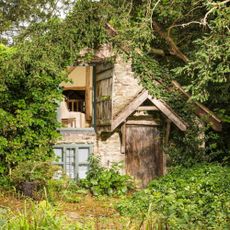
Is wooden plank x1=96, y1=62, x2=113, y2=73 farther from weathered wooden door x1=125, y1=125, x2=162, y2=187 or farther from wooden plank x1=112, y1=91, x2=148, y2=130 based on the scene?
weathered wooden door x1=125, y1=125, x2=162, y2=187

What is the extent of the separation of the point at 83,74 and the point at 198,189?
720 cm

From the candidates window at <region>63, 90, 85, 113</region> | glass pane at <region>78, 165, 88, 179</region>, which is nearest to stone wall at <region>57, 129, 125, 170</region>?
glass pane at <region>78, 165, 88, 179</region>

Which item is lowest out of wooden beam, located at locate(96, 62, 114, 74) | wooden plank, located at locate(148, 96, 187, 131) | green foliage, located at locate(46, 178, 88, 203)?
green foliage, located at locate(46, 178, 88, 203)

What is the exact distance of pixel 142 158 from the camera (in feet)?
52.2

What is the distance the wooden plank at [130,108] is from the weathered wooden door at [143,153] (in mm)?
1061

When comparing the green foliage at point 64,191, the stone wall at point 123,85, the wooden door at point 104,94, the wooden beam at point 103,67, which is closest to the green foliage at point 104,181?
the green foliage at point 64,191

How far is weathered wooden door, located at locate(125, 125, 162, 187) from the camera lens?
1582cm

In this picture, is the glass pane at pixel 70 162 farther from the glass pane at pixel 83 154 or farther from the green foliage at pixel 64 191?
the green foliage at pixel 64 191

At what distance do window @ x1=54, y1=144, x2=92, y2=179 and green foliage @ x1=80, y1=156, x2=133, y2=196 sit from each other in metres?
0.31

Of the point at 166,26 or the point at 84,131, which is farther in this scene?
the point at 166,26

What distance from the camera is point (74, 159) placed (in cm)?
1546

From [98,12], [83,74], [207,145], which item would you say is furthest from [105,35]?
[207,145]

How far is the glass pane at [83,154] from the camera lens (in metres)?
15.5

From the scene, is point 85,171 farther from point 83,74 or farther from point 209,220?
point 209,220
